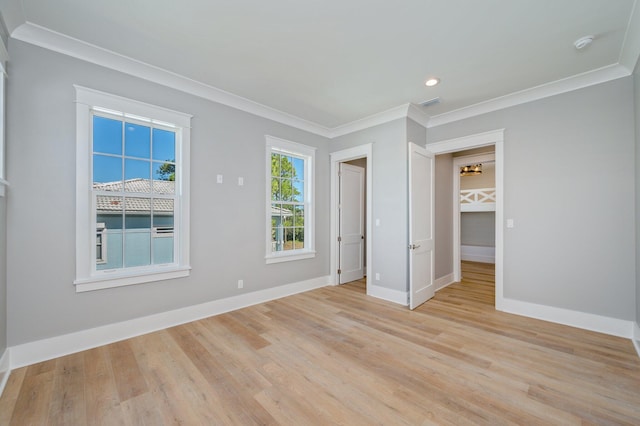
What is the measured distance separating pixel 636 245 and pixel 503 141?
1.77 m

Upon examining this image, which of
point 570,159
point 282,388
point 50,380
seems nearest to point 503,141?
point 570,159

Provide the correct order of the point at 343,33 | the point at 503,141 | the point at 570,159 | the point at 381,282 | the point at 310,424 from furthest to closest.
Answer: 1. the point at 381,282
2. the point at 503,141
3. the point at 570,159
4. the point at 343,33
5. the point at 310,424

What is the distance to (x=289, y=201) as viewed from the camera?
452 cm

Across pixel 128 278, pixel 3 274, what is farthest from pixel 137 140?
pixel 3 274

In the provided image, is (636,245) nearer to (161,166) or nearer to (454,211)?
(454,211)

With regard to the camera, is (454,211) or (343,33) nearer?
(343,33)

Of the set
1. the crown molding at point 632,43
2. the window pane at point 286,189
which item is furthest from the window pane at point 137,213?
the crown molding at point 632,43

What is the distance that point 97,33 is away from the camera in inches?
93.9

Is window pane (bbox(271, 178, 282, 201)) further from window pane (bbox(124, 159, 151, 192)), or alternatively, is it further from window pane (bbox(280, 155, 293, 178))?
window pane (bbox(124, 159, 151, 192))

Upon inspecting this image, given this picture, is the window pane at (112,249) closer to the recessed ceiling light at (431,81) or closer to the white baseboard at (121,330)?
the white baseboard at (121,330)

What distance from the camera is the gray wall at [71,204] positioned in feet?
7.53

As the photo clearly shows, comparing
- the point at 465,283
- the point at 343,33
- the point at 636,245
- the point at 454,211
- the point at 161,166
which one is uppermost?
the point at 343,33

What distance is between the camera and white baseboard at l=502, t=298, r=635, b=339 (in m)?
2.83

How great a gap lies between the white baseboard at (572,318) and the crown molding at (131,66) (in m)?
4.29
